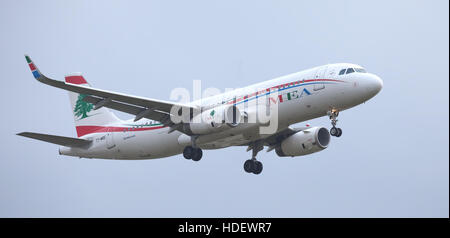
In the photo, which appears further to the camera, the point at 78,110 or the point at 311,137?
the point at 78,110

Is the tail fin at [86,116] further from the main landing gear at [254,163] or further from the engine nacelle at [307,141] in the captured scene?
the engine nacelle at [307,141]

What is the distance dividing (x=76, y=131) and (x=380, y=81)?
69.2ft

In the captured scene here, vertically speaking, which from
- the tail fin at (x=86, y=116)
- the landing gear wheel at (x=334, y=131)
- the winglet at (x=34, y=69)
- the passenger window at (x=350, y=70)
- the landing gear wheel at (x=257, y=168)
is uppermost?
the tail fin at (x=86, y=116)

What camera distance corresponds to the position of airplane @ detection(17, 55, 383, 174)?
40156 millimetres

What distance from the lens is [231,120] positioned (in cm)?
4112

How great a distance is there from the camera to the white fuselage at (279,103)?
4006 centimetres

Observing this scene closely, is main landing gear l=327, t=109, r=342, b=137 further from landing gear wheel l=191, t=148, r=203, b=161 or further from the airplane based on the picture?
landing gear wheel l=191, t=148, r=203, b=161

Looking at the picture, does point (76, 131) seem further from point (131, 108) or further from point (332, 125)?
point (332, 125)

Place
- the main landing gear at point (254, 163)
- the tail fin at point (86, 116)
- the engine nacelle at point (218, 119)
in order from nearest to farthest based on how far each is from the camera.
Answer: the engine nacelle at point (218, 119)
the main landing gear at point (254, 163)
the tail fin at point (86, 116)

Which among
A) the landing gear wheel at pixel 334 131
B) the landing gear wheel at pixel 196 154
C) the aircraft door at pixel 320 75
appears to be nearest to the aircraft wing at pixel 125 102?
the landing gear wheel at pixel 196 154

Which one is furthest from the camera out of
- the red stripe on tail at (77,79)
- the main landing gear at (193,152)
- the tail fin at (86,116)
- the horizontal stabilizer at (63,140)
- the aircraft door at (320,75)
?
the red stripe on tail at (77,79)

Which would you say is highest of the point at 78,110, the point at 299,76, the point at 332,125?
the point at 78,110

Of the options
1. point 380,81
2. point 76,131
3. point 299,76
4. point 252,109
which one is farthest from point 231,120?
point 76,131

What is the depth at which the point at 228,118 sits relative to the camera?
134 feet
